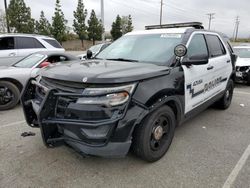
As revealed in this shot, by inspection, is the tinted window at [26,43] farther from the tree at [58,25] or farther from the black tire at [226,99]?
the tree at [58,25]

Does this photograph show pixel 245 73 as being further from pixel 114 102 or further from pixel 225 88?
pixel 114 102

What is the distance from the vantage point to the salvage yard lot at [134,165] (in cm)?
263

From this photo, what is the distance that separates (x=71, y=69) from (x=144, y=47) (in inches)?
54.0

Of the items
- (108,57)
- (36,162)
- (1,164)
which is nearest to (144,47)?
(108,57)

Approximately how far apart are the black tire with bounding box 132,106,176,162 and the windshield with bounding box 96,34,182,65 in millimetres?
757

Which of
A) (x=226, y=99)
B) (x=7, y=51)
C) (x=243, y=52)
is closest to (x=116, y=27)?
(x=243, y=52)

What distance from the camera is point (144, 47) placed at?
143 inches

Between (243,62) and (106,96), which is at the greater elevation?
(106,96)

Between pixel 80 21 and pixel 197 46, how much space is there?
45625 mm

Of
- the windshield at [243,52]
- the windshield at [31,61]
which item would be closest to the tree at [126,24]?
the windshield at [243,52]

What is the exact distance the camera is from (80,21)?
45.9 m

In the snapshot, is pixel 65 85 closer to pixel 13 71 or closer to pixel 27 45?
pixel 13 71

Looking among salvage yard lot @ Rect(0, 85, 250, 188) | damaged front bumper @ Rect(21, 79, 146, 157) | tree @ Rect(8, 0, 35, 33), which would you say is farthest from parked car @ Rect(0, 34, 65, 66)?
tree @ Rect(8, 0, 35, 33)

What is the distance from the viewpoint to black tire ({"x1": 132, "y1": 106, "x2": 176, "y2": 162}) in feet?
8.73
